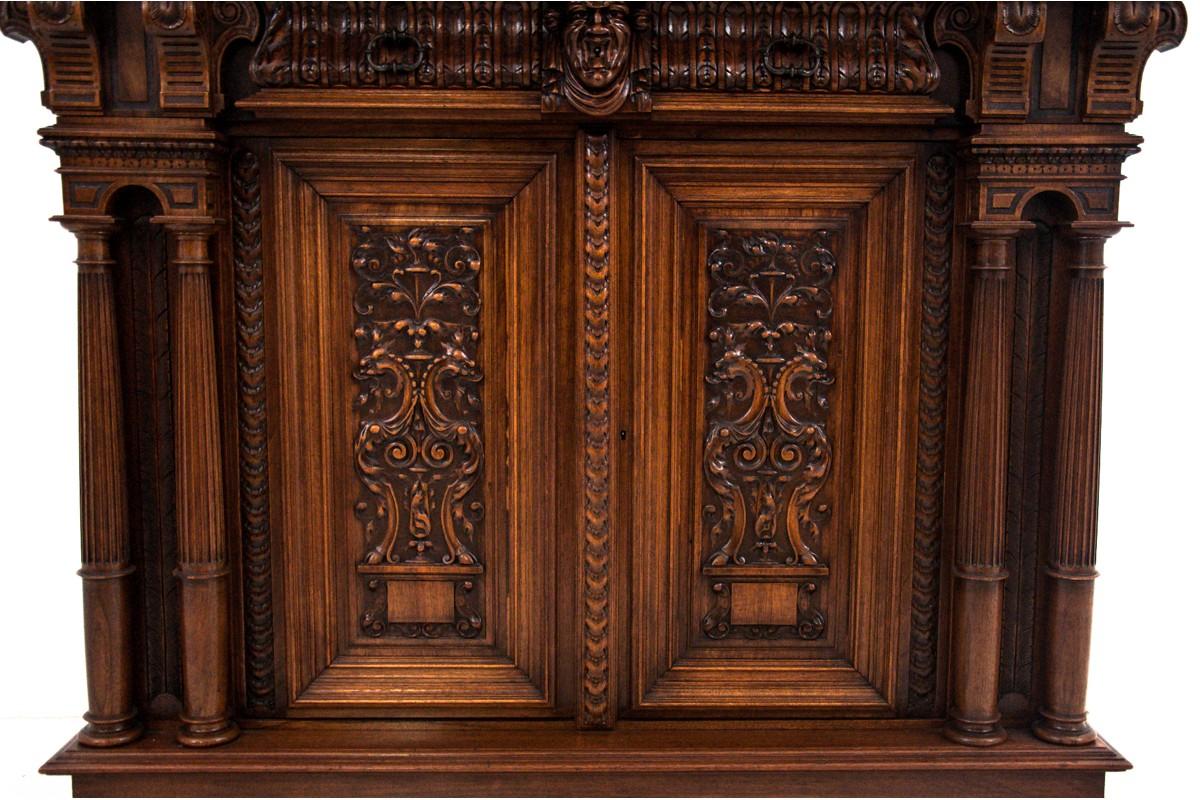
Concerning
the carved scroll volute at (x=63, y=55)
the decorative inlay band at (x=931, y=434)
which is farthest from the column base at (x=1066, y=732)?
the carved scroll volute at (x=63, y=55)

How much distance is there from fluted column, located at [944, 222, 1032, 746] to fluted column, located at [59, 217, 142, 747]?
1.75 meters

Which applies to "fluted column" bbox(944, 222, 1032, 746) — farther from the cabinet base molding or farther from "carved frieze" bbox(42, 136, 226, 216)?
"carved frieze" bbox(42, 136, 226, 216)

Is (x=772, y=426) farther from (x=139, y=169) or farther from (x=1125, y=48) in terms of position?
(x=139, y=169)

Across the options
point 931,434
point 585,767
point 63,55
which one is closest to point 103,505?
point 63,55

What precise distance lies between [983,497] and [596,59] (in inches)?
46.8

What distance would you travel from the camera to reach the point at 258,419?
7.89 feet

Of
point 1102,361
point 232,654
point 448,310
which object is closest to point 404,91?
point 448,310

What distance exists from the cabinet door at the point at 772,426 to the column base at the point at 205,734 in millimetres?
871

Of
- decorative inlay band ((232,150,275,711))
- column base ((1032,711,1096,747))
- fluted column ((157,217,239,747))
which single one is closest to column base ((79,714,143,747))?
fluted column ((157,217,239,747))

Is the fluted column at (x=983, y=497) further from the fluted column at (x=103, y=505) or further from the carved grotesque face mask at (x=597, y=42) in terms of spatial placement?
the fluted column at (x=103, y=505)

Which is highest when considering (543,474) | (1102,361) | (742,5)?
(742,5)

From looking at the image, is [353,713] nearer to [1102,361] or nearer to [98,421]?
[98,421]

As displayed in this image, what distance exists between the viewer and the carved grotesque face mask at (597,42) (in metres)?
2.20

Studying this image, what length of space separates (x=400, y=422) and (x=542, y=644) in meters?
0.57
